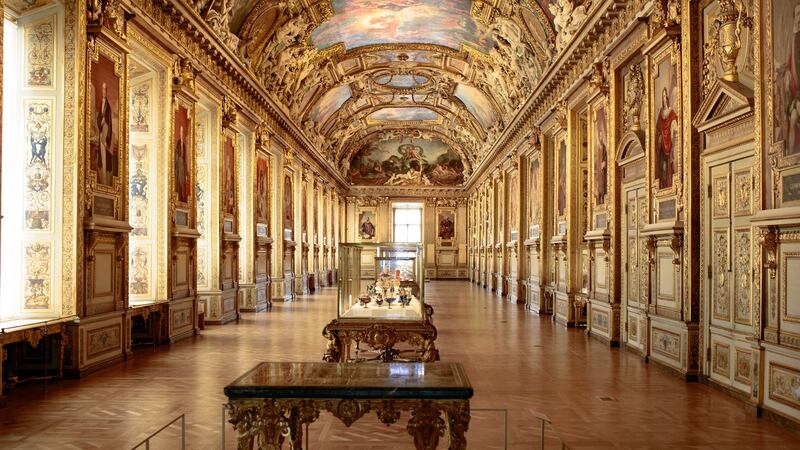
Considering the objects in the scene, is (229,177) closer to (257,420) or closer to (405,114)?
(257,420)

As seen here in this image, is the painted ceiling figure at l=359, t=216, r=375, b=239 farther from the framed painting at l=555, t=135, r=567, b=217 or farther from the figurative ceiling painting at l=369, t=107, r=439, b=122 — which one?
the framed painting at l=555, t=135, r=567, b=217

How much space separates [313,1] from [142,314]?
11.0m

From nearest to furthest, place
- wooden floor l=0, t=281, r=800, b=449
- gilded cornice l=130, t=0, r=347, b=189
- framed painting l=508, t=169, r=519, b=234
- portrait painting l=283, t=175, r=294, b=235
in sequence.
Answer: wooden floor l=0, t=281, r=800, b=449 < gilded cornice l=130, t=0, r=347, b=189 < portrait painting l=283, t=175, r=294, b=235 < framed painting l=508, t=169, r=519, b=234

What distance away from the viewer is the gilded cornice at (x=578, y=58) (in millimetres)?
11827

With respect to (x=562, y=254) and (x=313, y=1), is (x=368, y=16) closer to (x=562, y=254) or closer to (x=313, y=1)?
(x=313, y=1)

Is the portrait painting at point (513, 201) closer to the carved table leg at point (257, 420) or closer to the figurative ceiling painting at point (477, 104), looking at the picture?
the figurative ceiling painting at point (477, 104)

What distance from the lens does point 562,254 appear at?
1662 centimetres

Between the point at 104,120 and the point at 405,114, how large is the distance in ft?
92.7

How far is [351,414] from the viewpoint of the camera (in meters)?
4.44

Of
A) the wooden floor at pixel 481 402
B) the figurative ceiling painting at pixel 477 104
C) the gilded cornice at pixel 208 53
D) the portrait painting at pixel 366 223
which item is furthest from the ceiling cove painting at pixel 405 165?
the wooden floor at pixel 481 402

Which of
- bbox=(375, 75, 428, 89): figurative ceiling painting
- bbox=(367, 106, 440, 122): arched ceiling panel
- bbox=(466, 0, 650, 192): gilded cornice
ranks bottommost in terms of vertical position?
bbox=(466, 0, 650, 192): gilded cornice

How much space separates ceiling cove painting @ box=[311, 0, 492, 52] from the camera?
2005 cm

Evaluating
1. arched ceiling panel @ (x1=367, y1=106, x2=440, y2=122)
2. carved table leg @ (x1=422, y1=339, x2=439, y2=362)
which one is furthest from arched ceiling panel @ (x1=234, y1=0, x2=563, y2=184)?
carved table leg @ (x1=422, y1=339, x2=439, y2=362)

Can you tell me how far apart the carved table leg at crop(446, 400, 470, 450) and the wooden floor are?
559mm
